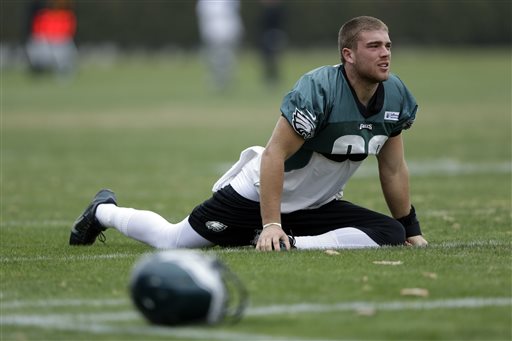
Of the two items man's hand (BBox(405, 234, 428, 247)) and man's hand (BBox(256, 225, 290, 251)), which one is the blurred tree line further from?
man's hand (BBox(256, 225, 290, 251))

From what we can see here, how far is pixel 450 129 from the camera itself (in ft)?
63.2

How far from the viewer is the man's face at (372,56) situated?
7.18 metres

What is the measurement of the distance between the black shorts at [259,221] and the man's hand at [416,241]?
13 centimetres

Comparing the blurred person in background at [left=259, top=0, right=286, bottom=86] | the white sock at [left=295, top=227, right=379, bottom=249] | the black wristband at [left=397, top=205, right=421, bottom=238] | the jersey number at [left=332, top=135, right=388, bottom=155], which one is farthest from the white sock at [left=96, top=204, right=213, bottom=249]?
the blurred person in background at [left=259, top=0, right=286, bottom=86]

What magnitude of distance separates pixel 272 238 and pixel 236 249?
0.45m

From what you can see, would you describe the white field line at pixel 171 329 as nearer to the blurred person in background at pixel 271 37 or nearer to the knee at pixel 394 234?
the knee at pixel 394 234

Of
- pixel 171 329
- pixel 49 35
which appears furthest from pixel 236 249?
pixel 49 35

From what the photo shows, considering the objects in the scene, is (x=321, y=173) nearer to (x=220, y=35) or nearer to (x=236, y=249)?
(x=236, y=249)

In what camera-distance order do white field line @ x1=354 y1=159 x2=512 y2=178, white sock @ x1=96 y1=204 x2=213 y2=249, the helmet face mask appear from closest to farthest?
1. the helmet face mask
2. white sock @ x1=96 y1=204 x2=213 y2=249
3. white field line @ x1=354 y1=159 x2=512 y2=178

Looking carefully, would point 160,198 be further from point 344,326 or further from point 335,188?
point 344,326

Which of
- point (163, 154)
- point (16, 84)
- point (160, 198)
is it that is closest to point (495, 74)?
point (16, 84)

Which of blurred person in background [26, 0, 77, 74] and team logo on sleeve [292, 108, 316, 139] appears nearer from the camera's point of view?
team logo on sleeve [292, 108, 316, 139]

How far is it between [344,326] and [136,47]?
4360cm

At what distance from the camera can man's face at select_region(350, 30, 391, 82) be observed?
718 cm
